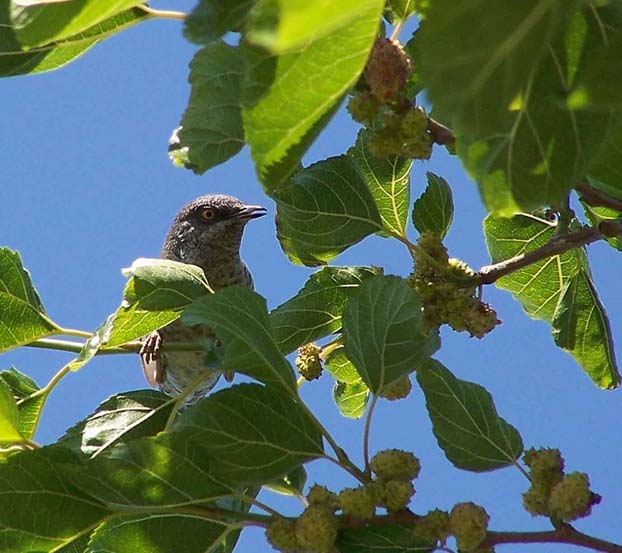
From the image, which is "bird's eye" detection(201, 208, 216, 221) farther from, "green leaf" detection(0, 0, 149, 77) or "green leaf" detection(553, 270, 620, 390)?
"green leaf" detection(0, 0, 149, 77)

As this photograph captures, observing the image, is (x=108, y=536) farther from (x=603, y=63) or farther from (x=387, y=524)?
(x=603, y=63)

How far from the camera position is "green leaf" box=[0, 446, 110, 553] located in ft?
8.64

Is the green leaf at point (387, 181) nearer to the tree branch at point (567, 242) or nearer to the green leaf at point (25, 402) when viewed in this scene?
the tree branch at point (567, 242)

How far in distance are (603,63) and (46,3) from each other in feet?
3.27

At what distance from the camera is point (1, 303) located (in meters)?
3.30

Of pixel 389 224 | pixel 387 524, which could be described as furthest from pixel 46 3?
pixel 389 224

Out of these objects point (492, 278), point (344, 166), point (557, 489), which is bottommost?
point (557, 489)

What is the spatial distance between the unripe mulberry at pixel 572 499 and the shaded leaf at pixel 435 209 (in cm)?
111

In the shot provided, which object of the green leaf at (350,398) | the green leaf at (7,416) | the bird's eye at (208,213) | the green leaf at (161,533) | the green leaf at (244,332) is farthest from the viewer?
the bird's eye at (208,213)

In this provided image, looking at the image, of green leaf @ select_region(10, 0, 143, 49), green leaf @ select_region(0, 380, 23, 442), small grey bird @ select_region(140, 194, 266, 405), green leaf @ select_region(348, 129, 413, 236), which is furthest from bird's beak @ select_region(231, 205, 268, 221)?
green leaf @ select_region(10, 0, 143, 49)

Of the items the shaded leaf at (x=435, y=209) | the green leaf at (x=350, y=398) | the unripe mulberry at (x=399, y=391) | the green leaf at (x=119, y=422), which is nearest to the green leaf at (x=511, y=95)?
the unripe mulberry at (x=399, y=391)

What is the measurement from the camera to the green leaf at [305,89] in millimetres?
1643

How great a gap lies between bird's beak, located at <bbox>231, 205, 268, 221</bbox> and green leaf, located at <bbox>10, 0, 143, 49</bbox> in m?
5.56

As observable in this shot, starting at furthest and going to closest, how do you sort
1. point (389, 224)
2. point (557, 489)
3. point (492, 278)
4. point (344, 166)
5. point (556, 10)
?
point (389, 224) < point (344, 166) < point (492, 278) < point (557, 489) < point (556, 10)
